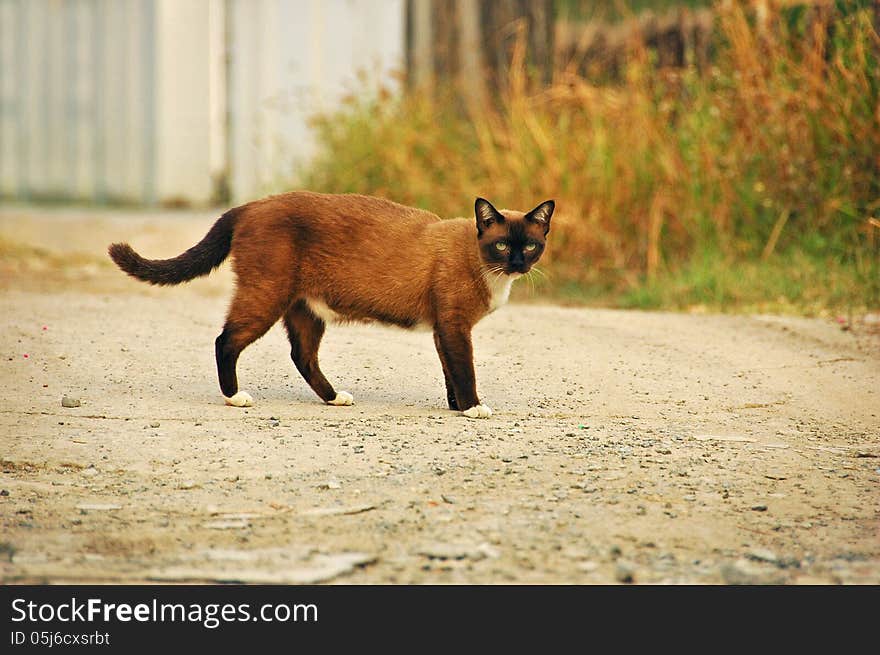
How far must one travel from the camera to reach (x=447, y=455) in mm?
4176

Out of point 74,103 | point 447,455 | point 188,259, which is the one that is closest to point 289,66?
point 74,103

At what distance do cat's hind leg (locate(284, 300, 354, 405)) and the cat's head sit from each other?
772 mm

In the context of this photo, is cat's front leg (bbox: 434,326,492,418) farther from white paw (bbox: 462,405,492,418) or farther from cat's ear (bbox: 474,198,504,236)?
cat's ear (bbox: 474,198,504,236)

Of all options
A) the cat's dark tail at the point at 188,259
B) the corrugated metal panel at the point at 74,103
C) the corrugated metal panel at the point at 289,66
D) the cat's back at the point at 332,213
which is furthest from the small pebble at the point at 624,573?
the corrugated metal panel at the point at 74,103

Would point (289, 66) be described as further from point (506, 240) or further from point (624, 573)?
point (624, 573)

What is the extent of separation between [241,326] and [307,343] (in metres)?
0.39

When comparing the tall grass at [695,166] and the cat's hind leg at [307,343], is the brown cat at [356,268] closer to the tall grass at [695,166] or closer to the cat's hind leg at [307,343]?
the cat's hind leg at [307,343]

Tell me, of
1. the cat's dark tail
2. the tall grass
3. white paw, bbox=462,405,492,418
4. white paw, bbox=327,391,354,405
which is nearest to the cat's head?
white paw, bbox=462,405,492,418

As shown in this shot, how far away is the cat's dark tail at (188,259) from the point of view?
5.00m

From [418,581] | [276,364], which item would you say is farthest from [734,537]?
[276,364]

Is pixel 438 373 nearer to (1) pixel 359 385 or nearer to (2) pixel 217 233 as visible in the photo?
(1) pixel 359 385

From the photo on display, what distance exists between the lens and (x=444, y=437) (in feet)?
14.5

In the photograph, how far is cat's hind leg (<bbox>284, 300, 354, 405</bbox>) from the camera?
5.07 meters

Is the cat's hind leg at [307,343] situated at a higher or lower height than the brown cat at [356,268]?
lower
